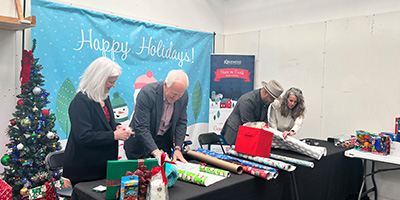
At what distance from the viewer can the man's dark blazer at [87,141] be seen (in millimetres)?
1876

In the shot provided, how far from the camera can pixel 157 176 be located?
5.16 ft

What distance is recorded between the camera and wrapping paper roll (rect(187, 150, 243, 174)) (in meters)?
2.11

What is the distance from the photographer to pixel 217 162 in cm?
220

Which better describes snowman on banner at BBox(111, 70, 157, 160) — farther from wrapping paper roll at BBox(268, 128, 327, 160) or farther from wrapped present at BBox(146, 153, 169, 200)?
wrapped present at BBox(146, 153, 169, 200)

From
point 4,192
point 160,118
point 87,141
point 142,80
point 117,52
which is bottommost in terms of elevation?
point 4,192

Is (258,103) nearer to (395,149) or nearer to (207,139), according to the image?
(207,139)

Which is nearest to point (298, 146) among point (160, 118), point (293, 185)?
point (293, 185)

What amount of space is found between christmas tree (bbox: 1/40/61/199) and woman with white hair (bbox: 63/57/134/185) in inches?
49.1

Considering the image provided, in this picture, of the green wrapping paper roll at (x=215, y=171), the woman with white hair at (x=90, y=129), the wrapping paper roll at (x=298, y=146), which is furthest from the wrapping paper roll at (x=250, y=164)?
the woman with white hair at (x=90, y=129)

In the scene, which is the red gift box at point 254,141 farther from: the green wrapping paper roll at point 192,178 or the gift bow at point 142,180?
the gift bow at point 142,180

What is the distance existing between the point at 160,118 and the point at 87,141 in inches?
28.9

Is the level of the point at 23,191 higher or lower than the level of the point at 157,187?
lower

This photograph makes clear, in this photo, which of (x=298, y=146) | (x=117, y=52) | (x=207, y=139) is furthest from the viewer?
(x=117, y=52)

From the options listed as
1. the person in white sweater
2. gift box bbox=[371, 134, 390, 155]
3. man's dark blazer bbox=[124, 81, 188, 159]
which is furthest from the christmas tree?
gift box bbox=[371, 134, 390, 155]
